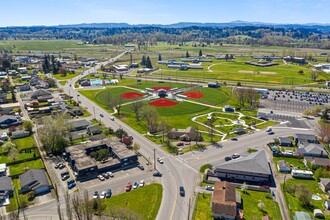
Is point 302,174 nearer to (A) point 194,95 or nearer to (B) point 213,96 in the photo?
(B) point 213,96

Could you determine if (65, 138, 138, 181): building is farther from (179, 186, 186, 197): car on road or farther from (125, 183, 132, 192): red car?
(179, 186, 186, 197): car on road

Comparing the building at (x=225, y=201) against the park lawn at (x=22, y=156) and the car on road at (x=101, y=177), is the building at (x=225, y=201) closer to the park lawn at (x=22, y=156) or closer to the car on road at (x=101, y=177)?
the car on road at (x=101, y=177)

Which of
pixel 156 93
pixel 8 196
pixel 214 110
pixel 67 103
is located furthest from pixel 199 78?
pixel 8 196

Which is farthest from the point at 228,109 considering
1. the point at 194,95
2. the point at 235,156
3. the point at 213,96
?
the point at 235,156

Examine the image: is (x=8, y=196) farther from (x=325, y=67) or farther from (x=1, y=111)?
(x=325, y=67)

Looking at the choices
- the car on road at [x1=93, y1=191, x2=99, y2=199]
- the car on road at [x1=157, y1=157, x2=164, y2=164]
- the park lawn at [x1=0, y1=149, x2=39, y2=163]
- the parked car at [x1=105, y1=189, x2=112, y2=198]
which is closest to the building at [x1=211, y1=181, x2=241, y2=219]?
the car on road at [x1=157, y1=157, x2=164, y2=164]

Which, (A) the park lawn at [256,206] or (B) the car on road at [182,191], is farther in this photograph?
(B) the car on road at [182,191]

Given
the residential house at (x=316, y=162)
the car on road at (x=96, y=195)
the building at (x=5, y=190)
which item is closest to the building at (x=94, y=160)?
the car on road at (x=96, y=195)
